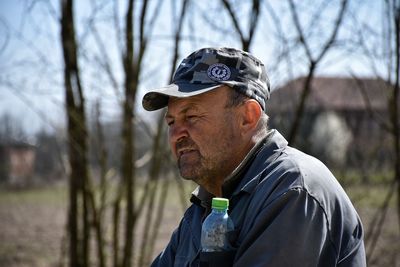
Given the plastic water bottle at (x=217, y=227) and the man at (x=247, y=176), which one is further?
the plastic water bottle at (x=217, y=227)

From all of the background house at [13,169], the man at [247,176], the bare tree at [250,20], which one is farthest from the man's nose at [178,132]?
the background house at [13,169]

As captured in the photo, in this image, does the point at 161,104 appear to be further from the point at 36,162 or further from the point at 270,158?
the point at 36,162

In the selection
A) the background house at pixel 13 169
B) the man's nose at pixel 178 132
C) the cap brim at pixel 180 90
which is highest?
the cap brim at pixel 180 90

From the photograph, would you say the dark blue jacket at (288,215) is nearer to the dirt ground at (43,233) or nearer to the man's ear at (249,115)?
the man's ear at (249,115)

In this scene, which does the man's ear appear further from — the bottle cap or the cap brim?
the bottle cap

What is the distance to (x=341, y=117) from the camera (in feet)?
24.6

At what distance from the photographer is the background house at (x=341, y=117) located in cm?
517

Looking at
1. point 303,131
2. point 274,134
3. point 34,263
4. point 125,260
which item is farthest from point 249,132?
point 34,263

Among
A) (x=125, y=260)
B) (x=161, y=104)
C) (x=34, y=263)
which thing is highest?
(x=161, y=104)

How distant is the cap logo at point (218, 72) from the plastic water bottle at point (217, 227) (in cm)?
50

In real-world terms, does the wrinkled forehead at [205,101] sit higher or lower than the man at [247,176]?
higher

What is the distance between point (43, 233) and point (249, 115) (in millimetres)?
11031

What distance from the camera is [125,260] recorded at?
4.36 m

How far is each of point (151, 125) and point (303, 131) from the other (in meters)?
2.29
